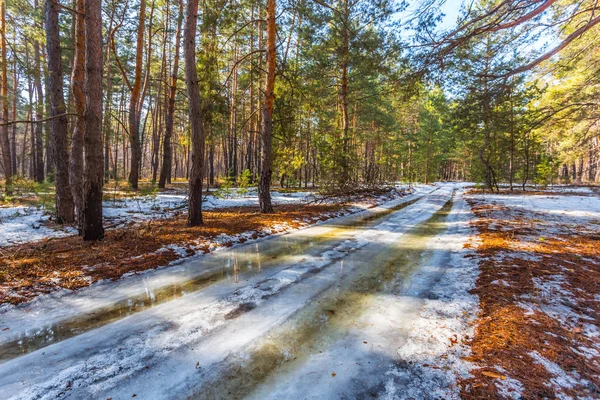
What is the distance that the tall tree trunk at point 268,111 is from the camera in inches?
354

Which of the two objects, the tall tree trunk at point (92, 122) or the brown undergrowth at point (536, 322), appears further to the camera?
the tall tree trunk at point (92, 122)

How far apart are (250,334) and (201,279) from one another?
183cm

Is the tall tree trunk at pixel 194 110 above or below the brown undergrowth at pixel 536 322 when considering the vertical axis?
above

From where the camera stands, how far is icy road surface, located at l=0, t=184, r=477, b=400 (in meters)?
2.02

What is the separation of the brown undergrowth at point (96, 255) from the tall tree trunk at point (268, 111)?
245 cm

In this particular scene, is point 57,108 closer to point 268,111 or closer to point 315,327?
point 268,111

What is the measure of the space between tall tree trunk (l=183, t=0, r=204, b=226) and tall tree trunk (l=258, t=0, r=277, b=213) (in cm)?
269

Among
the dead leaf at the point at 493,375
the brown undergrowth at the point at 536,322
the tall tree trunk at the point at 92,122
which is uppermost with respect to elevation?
the tall tree trunk at the point at 92,122

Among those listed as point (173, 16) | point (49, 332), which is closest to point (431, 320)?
point (49, 332)

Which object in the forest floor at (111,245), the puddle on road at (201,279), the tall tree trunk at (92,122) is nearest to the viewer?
the puddle on road at (201,279)

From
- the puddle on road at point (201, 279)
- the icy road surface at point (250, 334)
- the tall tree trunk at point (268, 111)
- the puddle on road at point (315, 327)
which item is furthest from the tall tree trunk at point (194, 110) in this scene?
the puddle on road at point (315, 327)

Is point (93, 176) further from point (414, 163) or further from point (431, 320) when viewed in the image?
point (414, 163)

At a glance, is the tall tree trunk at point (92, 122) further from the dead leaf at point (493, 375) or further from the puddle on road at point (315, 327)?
the dead leaf at point (493, 375)

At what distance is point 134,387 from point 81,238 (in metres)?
5.33
